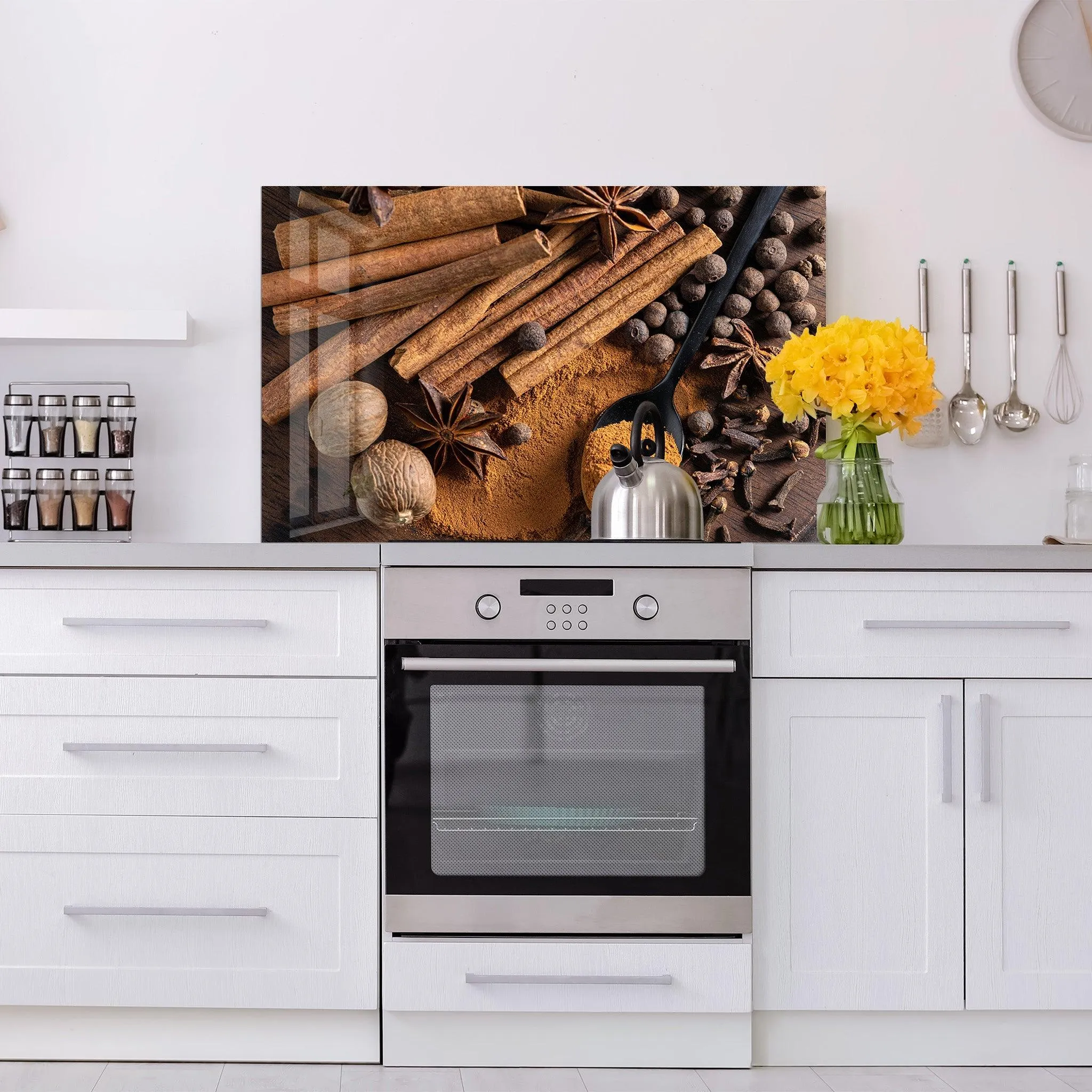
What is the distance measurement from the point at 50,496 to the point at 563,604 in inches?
46.2

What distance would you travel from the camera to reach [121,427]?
229cm

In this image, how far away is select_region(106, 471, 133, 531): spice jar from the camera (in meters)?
2.28

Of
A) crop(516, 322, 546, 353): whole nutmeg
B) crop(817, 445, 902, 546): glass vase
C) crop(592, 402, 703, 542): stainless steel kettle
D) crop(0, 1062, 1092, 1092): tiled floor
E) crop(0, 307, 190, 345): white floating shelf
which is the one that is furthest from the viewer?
crop(516, 322, 546, 353): whole nutmeg

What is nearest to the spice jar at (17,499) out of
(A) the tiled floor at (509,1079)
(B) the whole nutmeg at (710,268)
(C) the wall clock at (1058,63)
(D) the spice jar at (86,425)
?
(D) the spice jar at (86,425)

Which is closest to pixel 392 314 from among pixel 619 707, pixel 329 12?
pixel 329 12

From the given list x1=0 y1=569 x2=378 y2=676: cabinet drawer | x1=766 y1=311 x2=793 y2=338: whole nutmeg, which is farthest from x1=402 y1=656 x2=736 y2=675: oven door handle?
x1=766 y1=311 x2=793 y2=338: whole nutmeg

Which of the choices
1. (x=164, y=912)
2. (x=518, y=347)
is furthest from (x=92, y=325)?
(x=164, y=912)

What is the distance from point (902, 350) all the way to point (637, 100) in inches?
35.4

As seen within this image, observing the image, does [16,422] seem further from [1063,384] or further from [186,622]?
[1063,384]

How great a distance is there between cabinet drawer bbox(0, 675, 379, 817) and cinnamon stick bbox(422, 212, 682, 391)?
84 cm

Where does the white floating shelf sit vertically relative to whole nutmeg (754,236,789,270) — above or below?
below

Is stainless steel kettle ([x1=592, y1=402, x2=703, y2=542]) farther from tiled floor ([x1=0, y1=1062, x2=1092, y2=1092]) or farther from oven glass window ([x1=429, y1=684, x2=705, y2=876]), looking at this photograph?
tiled floor ([x1=0, y1=1062, x2=1092, y2=1092])

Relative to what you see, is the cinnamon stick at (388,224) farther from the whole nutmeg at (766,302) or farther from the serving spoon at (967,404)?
the serving spoon at (967,404)

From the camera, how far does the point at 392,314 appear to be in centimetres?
242
